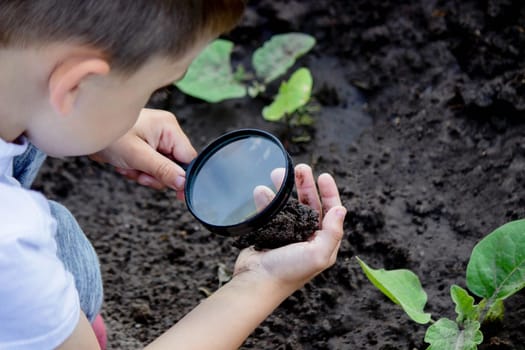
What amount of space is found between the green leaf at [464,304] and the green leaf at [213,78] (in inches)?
43.0

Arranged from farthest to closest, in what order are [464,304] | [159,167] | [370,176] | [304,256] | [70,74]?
[370,176], [159,167], [464,304], [304,256], [70,74]

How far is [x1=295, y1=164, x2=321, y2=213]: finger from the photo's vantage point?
173 centimetres

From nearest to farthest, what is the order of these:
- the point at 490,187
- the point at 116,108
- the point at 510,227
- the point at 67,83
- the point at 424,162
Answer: the point at 67,83, the point at 116,108, the point at 510,227, the point at 490,187, the point at 424,162

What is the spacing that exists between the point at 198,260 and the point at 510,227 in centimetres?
84

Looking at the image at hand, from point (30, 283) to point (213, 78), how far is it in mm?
1391

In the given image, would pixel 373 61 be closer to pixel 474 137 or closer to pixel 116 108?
pixel 474 137

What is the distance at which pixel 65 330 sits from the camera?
1320 millimetres

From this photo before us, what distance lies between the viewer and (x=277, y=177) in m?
1.60

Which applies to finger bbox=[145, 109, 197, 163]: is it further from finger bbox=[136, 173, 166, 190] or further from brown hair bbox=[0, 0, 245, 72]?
brown hair bbox=[0, 0, 245, 72]

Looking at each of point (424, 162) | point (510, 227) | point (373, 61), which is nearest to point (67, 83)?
point (510, 227)

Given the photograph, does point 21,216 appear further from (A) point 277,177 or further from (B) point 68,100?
(A) point 277,177

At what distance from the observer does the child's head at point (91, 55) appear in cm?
124

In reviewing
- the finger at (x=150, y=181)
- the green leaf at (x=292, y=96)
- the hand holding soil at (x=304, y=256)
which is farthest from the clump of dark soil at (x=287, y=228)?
the green leaf at (x=292, y=96)

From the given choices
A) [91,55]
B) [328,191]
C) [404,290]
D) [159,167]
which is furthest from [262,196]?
[91,55]
